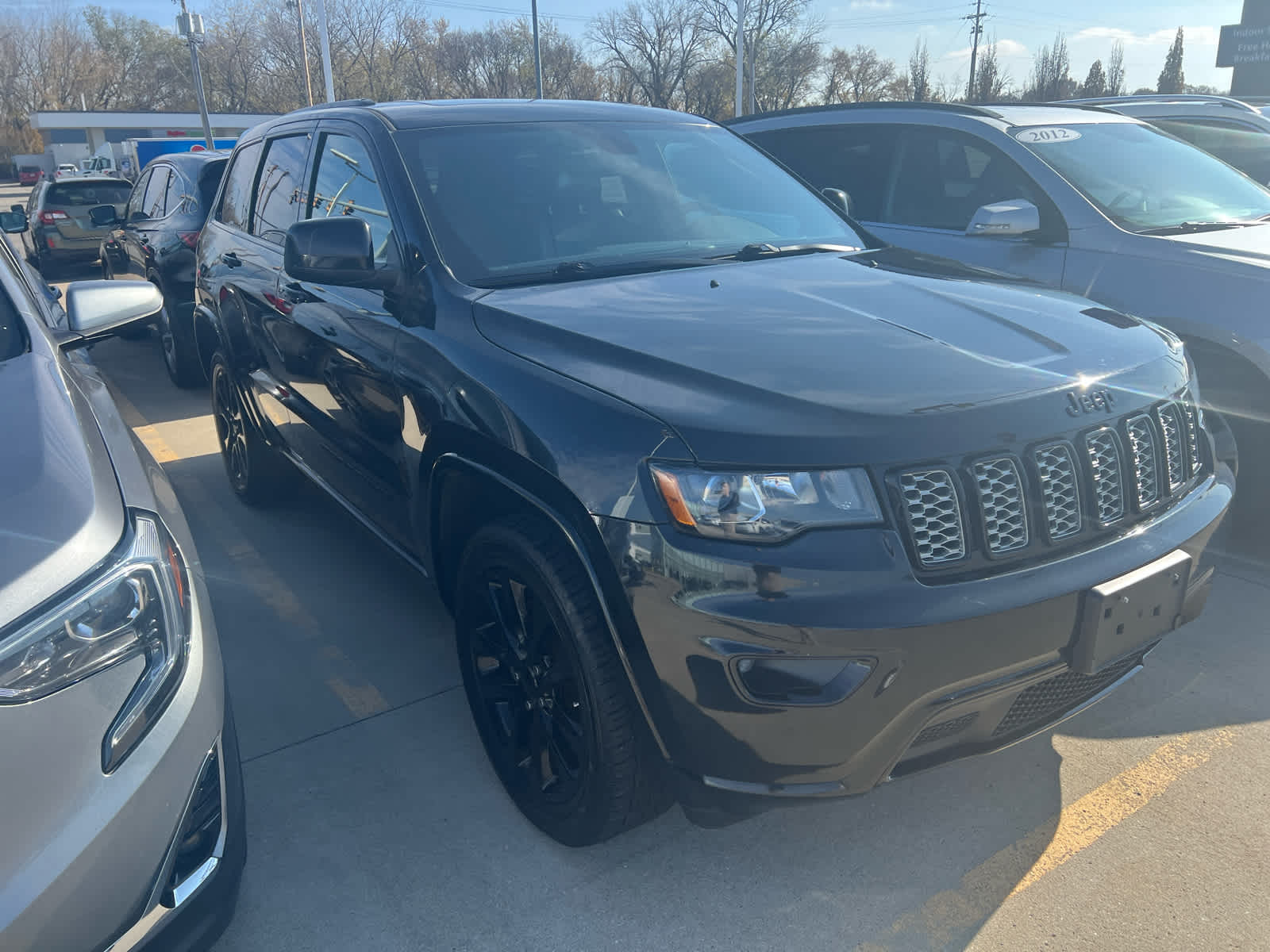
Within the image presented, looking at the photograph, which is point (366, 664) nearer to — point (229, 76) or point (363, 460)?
point (363, 460)

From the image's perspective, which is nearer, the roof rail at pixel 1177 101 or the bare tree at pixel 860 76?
the roof rail at pixel 1177 101

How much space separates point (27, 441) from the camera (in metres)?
1.91

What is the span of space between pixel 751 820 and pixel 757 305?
4.49ft

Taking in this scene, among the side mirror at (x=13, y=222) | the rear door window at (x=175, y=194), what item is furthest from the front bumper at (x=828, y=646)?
the side mirror at (x=13, y=222)

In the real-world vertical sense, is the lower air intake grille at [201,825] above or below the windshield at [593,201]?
below

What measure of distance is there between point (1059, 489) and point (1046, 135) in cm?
347

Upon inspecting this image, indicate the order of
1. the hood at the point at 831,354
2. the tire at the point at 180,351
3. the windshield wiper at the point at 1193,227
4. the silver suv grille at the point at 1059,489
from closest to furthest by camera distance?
the hood at the point at 831,354 < the silver suv grille at the point at 1059,489 < the windshield wiper at the point at 1193,227 < the tire at the point at 180,351

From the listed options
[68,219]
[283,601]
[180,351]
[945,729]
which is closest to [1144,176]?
[945,729]

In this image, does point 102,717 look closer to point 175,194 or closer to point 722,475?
point 722,475

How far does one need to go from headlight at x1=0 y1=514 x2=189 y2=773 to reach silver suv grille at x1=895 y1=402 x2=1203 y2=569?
54.0 inches

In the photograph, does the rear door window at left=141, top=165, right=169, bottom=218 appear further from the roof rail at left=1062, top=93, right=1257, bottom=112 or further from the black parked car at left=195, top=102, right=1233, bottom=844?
the roof rail at left=1062, top=93, right=1257, bottom=112

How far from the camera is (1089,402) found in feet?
7.16

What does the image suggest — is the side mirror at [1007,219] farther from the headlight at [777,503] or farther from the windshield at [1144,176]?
the headlight at [777,503]

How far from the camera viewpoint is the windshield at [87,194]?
14750 millimetres
